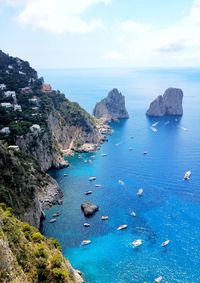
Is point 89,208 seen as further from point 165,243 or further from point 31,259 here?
point 31,259

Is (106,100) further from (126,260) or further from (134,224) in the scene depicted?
(126,260)

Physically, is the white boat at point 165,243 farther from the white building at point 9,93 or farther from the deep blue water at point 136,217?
the white building at point 9,93

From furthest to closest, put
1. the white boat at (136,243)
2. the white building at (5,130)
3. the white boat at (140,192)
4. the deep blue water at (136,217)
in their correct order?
the white building at (5,130)
the white boat at (140,192)
the white boat at (136,243)
the deep blue water at (136,217)

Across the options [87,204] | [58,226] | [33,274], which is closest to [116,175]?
[87,204]

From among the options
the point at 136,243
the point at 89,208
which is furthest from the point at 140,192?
the point at 136,243

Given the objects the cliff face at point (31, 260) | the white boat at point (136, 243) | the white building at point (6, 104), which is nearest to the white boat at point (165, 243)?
the white boat at point (136, 243)

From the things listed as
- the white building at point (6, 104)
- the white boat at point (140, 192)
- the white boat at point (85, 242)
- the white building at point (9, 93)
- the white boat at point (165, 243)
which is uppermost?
the white building at point (9, 93)

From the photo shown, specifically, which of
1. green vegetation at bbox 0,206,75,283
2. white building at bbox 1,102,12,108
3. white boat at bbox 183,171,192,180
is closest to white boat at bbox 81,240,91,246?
green vegetation at bbox 0,206,75,283

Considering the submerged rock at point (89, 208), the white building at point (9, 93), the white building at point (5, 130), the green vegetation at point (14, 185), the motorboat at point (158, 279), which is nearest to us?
the motorboat at point (158, 279)
